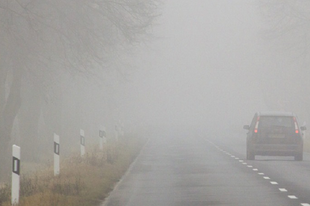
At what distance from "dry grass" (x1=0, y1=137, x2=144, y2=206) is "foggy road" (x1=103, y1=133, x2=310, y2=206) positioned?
351 millimetres

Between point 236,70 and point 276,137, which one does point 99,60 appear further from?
point 236,70

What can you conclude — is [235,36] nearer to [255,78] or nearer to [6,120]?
[255,78]

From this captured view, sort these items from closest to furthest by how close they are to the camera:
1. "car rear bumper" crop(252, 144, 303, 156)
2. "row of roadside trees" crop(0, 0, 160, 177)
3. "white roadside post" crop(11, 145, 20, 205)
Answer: "white roadside post" crop(11, 145, 20, 205)
"row of roadside trees" crop(0, 0, 160, 177)
"car rear bumper" crop(252, 144, 303, 156)

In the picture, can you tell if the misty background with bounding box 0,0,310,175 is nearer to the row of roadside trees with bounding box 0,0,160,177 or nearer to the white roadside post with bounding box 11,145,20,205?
the row of roadside trees with bounding box 0,0,160,177

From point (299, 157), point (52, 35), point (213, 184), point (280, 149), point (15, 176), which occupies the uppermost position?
A: point (52, 35)

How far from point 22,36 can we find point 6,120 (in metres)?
4.48

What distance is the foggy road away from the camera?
15.1m

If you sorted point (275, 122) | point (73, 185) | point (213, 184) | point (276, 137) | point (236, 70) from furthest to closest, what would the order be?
point (236, 70) < point (275, 122) < point (276, 137) < point (213, 184) < point (73, 185)

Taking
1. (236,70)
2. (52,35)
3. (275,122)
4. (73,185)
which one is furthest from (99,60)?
(236,70)

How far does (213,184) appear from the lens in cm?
1858

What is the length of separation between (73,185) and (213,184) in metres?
3.66

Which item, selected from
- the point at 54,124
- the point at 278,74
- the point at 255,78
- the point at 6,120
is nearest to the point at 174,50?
the point at 255,78

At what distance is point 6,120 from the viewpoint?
86.5ft

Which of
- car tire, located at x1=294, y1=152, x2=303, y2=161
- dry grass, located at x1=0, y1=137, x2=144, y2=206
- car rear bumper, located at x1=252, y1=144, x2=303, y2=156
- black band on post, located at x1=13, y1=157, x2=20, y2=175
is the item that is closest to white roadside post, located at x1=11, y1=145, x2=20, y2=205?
black band on post, located at x1=13, y1=157, x2=20, y2=175
